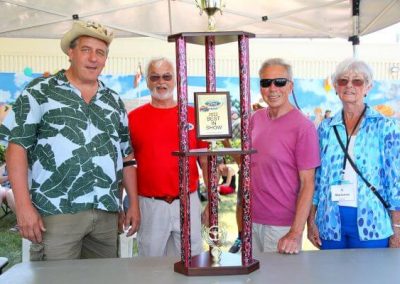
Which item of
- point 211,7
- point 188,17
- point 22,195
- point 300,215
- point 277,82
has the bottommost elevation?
point 300,215

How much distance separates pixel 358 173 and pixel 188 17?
99.7 inches

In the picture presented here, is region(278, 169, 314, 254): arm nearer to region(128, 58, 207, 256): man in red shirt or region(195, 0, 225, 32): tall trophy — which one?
region(128, 58, 207, 256): man in red shirt

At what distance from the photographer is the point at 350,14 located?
12.7ft

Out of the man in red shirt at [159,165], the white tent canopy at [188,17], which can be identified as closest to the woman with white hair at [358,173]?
the man in red shirt at [159,165]

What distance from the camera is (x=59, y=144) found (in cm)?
179

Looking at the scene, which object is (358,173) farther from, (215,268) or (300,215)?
(215,268)

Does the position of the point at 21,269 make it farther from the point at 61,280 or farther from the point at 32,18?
the point at 32,18

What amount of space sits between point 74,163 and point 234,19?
2.60 m

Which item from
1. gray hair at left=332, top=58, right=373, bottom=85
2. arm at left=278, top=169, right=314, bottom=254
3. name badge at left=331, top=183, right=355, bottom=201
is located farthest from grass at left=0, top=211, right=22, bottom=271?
gray hair at left=332, top=58, right=373, bottom=85

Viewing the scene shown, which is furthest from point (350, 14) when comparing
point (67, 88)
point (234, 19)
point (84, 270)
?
point (84, 270)

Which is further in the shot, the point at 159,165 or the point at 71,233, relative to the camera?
the point at 159,165

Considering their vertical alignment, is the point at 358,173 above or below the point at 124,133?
below

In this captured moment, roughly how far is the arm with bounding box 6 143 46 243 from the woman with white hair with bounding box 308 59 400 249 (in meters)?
1.11

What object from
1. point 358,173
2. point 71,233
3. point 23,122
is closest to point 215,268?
point 71,233
